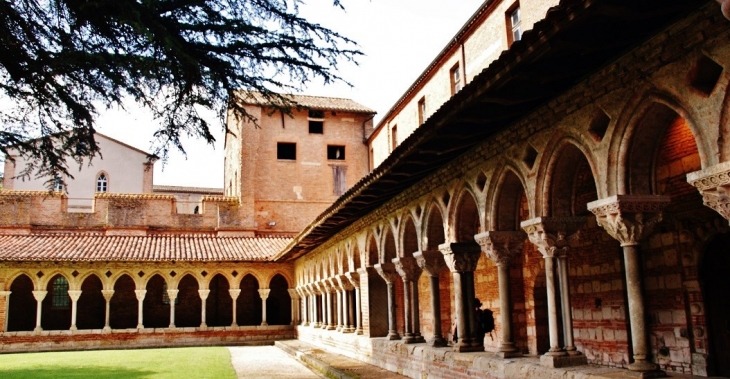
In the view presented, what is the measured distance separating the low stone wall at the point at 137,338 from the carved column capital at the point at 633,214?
865 inches

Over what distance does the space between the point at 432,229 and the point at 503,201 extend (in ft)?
9.49

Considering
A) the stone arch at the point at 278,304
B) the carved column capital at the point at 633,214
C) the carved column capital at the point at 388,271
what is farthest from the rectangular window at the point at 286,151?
the carved column capital at the point at 633,214

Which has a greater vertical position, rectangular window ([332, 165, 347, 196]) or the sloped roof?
rectangular window ([332, 165, 347, 196])

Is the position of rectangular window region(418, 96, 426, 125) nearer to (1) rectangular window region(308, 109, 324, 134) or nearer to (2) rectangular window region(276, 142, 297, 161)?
(1) rectangular window region(308, 109, 324, 134)

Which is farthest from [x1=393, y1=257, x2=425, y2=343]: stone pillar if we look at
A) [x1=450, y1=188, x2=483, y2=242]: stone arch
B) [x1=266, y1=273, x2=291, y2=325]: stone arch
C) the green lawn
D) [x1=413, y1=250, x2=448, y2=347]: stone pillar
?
[x1=266, y1=273, x2=291, y2=325]: stone arch

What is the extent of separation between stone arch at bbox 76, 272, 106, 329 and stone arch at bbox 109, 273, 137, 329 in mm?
436

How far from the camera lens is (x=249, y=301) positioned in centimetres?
3080

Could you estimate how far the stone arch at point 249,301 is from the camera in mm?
30562

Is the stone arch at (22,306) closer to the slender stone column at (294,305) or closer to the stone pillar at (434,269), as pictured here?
the slender stone column at (294,305)

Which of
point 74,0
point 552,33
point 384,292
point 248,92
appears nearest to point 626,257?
point 552,33

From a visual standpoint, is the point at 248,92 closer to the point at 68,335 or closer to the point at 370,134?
the point at 68,335

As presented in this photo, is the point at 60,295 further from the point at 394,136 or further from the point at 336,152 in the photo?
the point at 394,136

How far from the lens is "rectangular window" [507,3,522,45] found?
1625cm

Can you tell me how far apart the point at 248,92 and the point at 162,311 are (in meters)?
23.6
